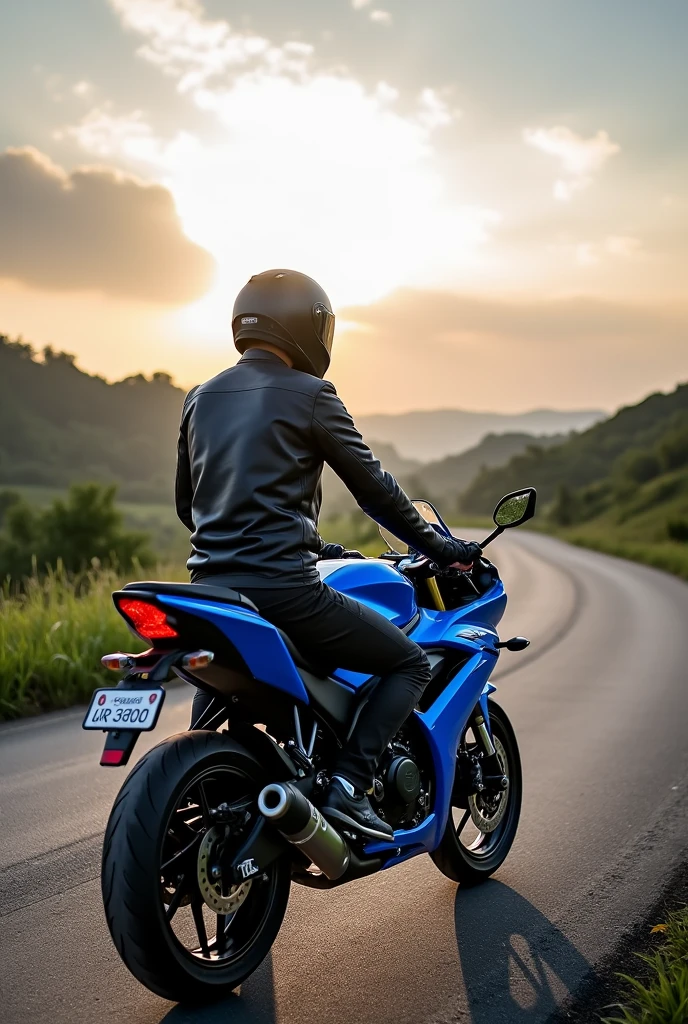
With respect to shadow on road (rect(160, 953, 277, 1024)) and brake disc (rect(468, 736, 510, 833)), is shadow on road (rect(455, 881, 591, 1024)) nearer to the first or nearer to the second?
brake disc (rect(468, 736, 510, 833))

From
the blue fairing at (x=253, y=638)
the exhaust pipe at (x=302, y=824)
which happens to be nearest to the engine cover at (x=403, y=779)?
the exhaust pipe at (x=302, y=824)

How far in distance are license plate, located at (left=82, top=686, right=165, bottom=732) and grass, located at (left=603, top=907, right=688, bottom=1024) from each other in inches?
63.8

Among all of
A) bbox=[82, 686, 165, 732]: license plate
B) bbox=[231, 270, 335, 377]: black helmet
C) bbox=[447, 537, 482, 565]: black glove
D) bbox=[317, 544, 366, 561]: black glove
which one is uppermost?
bbox=[231, 270, 335, 377]: black helmet

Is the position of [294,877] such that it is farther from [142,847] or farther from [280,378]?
[280,378]

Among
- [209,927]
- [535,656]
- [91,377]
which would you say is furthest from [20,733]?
[91,377]

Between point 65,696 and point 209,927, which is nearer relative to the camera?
point 209,927

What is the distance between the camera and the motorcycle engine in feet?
12.2

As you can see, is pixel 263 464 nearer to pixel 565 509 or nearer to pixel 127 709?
pixel 127 709

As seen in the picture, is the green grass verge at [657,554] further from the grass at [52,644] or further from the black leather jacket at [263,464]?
the black leather jacket at [263,464]

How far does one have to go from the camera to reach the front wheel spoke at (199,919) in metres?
3.10

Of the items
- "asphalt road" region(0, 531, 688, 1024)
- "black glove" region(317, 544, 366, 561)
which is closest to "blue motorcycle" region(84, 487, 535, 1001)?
"asphalt road" region(0, 531, 688, 1024)

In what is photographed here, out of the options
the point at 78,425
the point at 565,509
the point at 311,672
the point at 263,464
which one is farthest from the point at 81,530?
the point at 78,425

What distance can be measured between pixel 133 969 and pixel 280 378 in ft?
6.23

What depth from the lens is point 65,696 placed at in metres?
8.51
